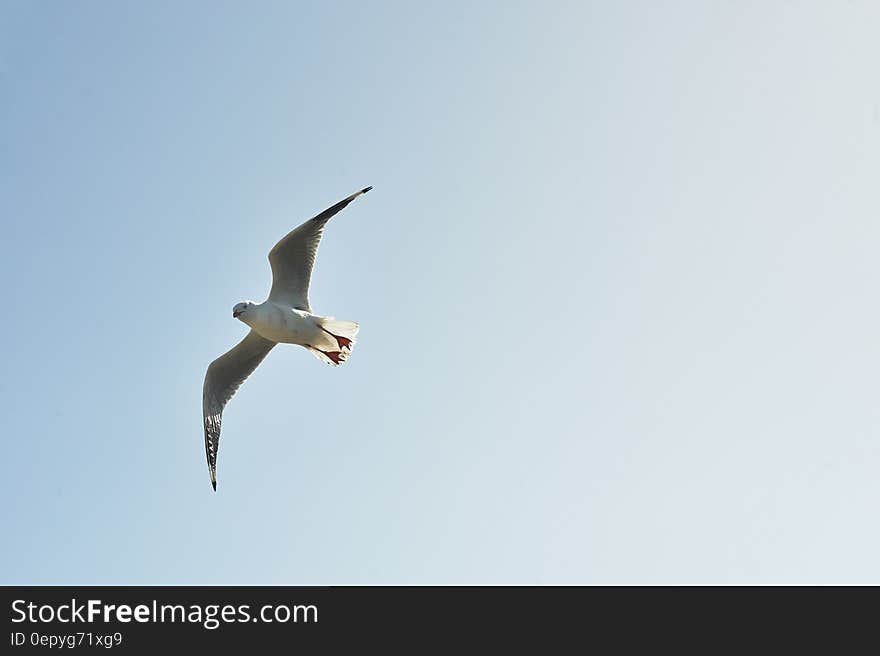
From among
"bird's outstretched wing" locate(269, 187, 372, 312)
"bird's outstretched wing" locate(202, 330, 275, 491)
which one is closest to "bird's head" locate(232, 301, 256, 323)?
"bird's outstretched wing" locate(269, 187, 372, 312)

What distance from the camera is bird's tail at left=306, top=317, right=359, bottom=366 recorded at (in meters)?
11.9

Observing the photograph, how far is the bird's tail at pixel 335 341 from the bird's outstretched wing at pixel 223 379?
40.8 inches

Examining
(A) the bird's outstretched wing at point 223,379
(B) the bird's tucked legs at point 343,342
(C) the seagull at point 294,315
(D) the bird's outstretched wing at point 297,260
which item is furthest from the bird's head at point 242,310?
(B) the bird's tucked legs at point 343,342

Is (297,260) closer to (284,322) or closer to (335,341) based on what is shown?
(284,322)

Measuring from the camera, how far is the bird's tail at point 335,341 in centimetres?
1186

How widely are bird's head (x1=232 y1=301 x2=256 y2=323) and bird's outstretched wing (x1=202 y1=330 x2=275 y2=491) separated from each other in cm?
90

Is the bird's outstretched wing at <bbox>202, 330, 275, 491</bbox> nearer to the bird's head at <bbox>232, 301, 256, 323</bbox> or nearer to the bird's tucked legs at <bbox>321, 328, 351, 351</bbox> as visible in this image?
the bird's head at <bbox>232, 301, 256, 323</bbox>

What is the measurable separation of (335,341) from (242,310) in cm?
130

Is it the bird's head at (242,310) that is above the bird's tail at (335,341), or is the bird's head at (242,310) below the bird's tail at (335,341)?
above

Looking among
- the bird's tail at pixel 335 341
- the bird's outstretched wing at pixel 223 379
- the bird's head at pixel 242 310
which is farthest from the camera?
the bird's outstretched wing at pixel 223 379

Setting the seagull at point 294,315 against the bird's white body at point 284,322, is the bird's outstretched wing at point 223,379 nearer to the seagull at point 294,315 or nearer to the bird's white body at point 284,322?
the seagull at point 294,315
